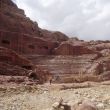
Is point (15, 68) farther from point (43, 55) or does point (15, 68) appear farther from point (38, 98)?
point (43, 55)

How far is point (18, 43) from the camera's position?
199 feet

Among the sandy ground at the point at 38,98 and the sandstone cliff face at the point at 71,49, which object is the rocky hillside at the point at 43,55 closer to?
the sandstone cliff face at the point at 71,49

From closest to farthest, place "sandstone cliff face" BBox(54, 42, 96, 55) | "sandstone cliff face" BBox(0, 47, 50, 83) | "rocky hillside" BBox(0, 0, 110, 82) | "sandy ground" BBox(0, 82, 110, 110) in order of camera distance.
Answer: "sandy ground" BBox(0, 82, 110, 110) → "sandstone cliff face" BBox(0, 47, 50, 83) → "rocky hillside" BBox(0, 0, 110, 82) → "sandstone cliff face" BBox(54, 42, 96, 55)

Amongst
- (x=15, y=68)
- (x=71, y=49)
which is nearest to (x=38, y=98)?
(x=15, y=68)

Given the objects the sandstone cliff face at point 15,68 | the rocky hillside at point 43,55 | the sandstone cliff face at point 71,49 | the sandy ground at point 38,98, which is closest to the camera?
the sandy ground at point 38,98

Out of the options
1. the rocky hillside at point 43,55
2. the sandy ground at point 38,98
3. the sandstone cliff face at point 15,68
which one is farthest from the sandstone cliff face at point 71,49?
the sandy ground at point 38,98

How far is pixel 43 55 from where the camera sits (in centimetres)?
6053

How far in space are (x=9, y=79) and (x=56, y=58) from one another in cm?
2801

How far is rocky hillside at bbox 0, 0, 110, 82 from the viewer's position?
41.5 metres

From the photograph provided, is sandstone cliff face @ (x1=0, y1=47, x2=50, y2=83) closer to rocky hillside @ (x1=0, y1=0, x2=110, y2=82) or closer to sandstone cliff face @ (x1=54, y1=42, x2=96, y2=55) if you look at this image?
rocky hillside @ (x1=0, y1=0, x2=110, y2=82)

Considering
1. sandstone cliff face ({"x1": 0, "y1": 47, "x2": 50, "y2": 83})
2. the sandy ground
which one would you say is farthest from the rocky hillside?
the sandy ground

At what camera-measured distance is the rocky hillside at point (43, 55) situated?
136ft

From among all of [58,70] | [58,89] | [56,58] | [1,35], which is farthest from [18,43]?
[58,89]

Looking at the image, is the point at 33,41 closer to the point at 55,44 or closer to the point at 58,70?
the point at 55,44
